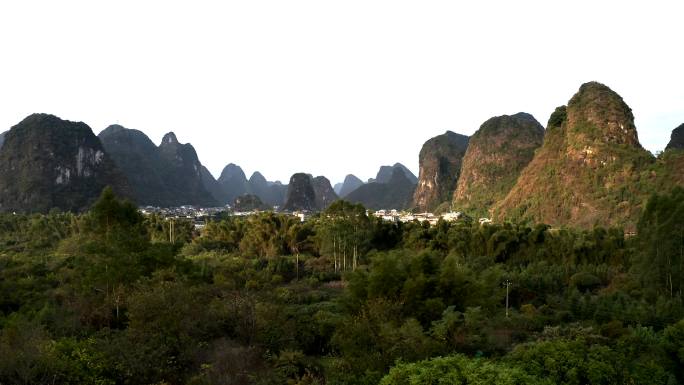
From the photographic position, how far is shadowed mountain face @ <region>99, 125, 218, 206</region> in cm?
10231

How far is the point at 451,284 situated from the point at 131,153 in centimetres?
10719

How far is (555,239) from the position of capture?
93.2 ft

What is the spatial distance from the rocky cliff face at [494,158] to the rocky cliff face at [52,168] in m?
53.0

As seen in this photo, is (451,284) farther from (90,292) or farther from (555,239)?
(555,239)

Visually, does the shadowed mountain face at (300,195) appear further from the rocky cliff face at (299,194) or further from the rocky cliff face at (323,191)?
the rocky cliff face at (323,191)

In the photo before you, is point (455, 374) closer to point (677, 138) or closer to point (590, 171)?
point (590, 171)

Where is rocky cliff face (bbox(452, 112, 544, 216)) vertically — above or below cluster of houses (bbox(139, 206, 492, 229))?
above

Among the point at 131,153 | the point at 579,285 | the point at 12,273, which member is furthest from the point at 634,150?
the point at 131,153

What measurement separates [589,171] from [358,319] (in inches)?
1809

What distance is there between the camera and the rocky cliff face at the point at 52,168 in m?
64.9

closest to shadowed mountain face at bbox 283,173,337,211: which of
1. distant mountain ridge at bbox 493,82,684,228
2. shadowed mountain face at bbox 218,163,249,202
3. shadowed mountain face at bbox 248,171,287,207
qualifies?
distant mountain ridge at bbox 493,82,684,228

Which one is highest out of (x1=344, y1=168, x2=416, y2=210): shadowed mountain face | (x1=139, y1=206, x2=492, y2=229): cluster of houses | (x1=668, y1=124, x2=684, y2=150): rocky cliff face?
(x1=668, y1=124, x2=684, y2=150): rocky cliff face

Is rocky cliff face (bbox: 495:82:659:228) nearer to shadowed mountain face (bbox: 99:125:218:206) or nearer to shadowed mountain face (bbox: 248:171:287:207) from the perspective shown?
shadowed mountain face (bbox: 99:125:218:206)

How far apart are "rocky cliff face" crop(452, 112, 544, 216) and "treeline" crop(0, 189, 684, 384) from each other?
45940mm
